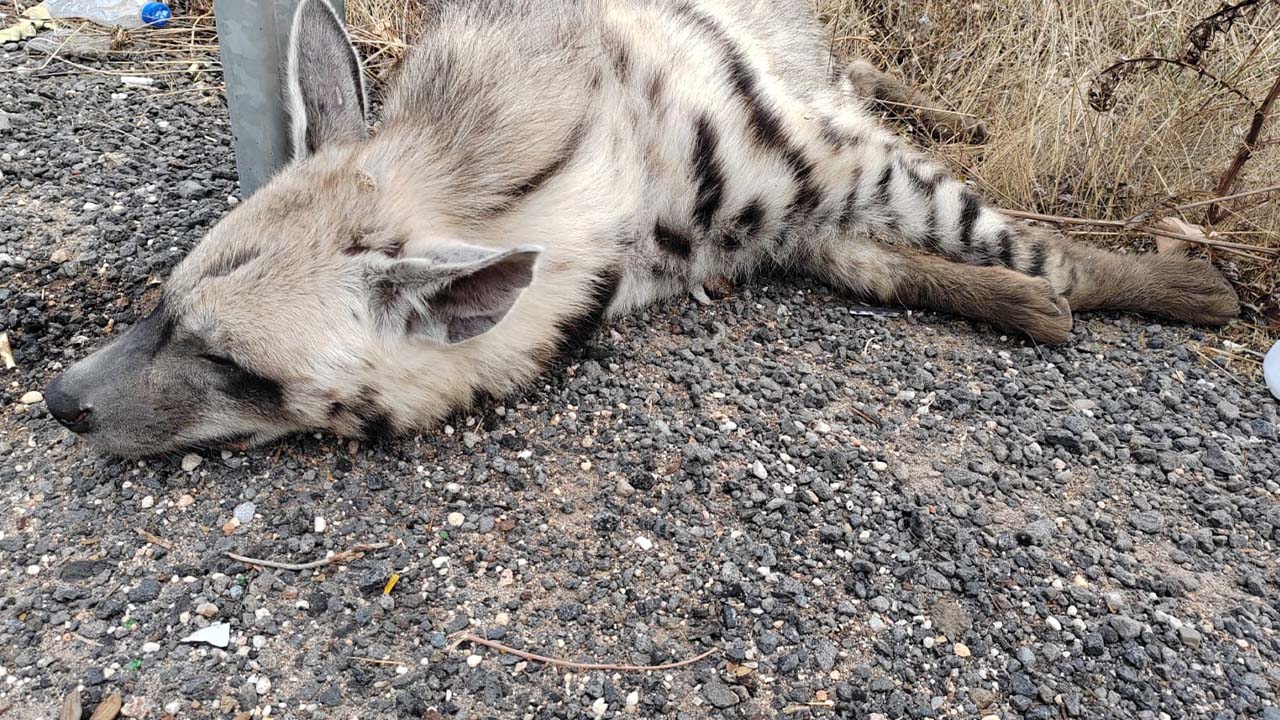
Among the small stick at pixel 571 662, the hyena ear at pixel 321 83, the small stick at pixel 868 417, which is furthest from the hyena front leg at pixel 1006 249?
the small stick at pixel 571 662

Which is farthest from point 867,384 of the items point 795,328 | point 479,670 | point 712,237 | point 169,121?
point 169,121

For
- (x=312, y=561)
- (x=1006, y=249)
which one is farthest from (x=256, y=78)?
(x=1006, y=249)

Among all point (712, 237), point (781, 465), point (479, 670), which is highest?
point (712, 237)

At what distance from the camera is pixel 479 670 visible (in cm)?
180

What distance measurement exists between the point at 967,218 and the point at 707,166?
827 mm

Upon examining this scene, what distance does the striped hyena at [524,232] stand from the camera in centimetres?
210

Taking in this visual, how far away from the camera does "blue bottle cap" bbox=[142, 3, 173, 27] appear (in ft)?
12.1

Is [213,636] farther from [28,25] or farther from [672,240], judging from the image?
[28,25]

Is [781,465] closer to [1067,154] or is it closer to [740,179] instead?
[740,179]

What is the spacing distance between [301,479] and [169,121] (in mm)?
1715

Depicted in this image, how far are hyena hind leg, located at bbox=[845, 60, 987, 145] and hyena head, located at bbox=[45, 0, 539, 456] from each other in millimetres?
2072

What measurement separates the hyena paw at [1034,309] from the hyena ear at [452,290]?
4.56 feet

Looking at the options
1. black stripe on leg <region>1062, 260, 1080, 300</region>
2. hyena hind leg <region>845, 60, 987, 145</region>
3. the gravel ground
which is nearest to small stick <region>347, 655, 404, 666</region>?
the gravel ground

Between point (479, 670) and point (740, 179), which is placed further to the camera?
point (740, 179)
